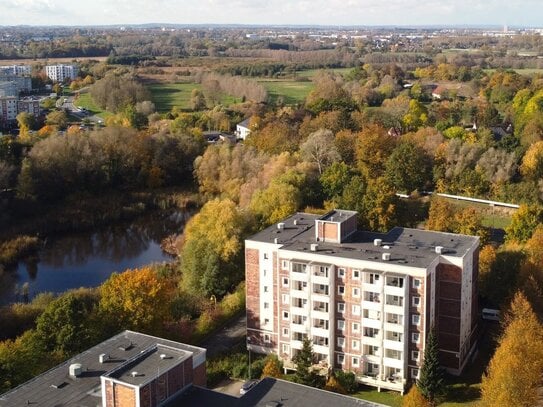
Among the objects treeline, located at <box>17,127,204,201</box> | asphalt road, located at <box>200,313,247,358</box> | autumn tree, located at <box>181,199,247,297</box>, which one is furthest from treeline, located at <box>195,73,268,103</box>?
asphalt road, located at <box>200,313,247,358</box>

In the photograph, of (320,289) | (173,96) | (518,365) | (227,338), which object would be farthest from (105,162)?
(518,365)

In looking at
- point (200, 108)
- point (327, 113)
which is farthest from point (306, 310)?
point (200, 108)

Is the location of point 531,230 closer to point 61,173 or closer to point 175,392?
point 175,392

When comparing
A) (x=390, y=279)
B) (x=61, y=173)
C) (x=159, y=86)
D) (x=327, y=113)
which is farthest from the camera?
(x=159, y=86)

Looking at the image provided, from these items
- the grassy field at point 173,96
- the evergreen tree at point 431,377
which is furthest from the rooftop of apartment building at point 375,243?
the grassy field at point 173,96

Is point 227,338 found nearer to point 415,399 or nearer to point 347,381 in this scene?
point 347,381

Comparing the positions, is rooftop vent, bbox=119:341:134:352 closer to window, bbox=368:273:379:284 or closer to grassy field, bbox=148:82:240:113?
window, bbox=368:273:379:284
